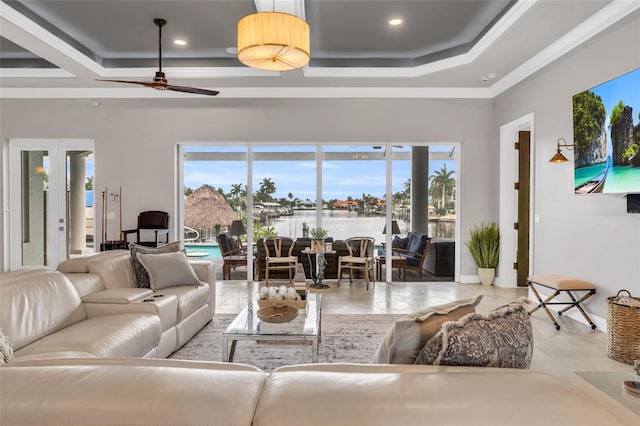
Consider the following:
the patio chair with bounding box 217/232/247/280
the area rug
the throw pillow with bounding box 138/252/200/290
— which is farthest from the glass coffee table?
the patio chair with bounding box 217/232/247/280

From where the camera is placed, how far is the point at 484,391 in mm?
1024

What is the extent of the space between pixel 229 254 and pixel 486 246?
422cm

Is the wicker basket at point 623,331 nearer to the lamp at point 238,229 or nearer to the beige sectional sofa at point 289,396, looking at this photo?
the beige sectional sofa at point 289,396

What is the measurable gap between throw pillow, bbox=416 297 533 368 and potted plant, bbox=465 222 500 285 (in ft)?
17.6

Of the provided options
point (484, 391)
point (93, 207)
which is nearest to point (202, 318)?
point (484, 391)

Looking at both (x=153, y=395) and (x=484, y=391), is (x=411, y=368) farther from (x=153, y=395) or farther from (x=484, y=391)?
(x=153, y=395)

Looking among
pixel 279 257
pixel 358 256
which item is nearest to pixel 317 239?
pixel 279 257

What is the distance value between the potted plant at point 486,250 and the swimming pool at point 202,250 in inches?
172

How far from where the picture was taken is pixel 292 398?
101 centimetres

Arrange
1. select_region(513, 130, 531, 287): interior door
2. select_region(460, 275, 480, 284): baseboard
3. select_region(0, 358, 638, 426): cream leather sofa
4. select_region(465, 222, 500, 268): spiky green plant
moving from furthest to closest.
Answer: select_region(460, 275, 480, 284): baseboard
select_region(465, 222, 500, 268): spiky green plant
select_region(513, 130, 531, 287): interior door
select_region(0, 358, 638, 426): cream leather sofa

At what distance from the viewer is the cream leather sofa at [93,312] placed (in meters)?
2.32

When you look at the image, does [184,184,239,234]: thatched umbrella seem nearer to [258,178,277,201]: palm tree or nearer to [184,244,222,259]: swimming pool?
[184,244,222,259]: swimming pool

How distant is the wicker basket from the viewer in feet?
10.2

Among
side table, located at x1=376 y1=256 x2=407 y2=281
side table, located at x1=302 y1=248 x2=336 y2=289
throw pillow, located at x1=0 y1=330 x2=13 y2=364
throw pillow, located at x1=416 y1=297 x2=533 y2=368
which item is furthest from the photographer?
side table, located at x1=376 y1=256 x2=407 y2=281
